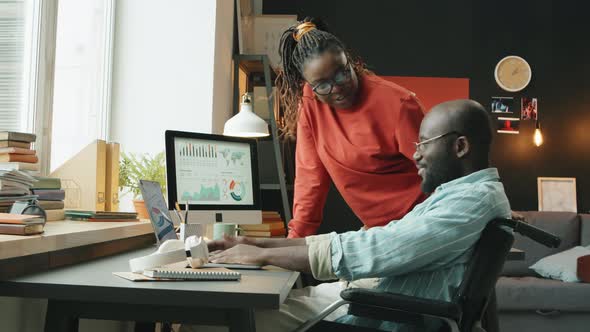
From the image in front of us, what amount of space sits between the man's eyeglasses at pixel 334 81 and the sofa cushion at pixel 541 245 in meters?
3.37

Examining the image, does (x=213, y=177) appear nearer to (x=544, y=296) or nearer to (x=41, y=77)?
(x=41, y=77)

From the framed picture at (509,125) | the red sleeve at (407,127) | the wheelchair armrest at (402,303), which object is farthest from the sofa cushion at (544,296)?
the wheelchair armrest at (402,303)

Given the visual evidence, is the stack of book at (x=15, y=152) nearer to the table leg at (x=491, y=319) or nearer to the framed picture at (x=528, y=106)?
the table leg at (x=491, y=319)

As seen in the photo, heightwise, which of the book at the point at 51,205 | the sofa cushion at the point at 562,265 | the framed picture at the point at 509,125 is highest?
the framed picture at the point at 509,125

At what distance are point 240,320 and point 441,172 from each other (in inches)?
25.3

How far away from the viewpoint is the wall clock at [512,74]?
603cm

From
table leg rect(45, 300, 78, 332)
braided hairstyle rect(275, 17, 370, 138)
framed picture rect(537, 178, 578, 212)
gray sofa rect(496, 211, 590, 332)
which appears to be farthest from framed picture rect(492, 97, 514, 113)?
table leg rect(45, 300, 78, 332)

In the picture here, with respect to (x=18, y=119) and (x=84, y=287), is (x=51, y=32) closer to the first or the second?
(x=18, y=119)

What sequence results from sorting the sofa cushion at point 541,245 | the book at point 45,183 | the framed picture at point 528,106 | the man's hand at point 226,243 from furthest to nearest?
the framed picture at point 528,106, the sofa cushion at point 541,245, the book at point 45,183, the man's hand at point 226,243

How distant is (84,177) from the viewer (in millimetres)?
2826

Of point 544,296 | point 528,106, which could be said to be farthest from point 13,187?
point 528,106

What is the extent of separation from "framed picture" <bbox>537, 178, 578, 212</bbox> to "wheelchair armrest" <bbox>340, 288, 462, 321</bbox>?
4.82 meters

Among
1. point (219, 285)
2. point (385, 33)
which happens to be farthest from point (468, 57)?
point (219, 285)

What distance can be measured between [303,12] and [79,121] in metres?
3.07
